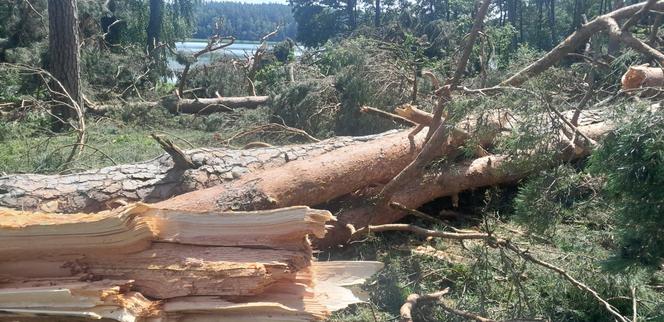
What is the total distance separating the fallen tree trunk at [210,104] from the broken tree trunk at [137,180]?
171 inches

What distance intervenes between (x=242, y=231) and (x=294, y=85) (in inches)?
178

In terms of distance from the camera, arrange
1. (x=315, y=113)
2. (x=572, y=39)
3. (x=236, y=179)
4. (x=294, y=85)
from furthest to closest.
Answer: (x=294, y=85) → (x=315, y=113) → (x=572, y=39) → (x=236, y=179)

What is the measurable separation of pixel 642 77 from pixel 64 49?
20.0ft

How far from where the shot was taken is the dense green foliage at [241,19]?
1530 cm

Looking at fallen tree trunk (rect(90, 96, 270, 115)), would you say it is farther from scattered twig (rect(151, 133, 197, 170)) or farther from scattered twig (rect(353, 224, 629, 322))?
scattered twig (rect(353, 224, 629, 322))

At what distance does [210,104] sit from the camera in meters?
9.13

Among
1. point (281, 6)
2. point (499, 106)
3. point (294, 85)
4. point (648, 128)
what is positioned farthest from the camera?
point (281, 6)

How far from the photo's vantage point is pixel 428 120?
4.68 meters

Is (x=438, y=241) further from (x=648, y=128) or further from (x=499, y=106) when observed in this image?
(x=648, y=128)

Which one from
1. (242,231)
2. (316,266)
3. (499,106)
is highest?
(499,106)

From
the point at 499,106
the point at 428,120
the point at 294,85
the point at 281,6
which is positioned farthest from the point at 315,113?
the point at 281,6

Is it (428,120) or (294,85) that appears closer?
(428,120)

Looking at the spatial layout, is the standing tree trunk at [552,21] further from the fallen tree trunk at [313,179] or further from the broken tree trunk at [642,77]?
the fallen tree trunk at [313,179]

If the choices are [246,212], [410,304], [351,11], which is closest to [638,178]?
[410,304]
